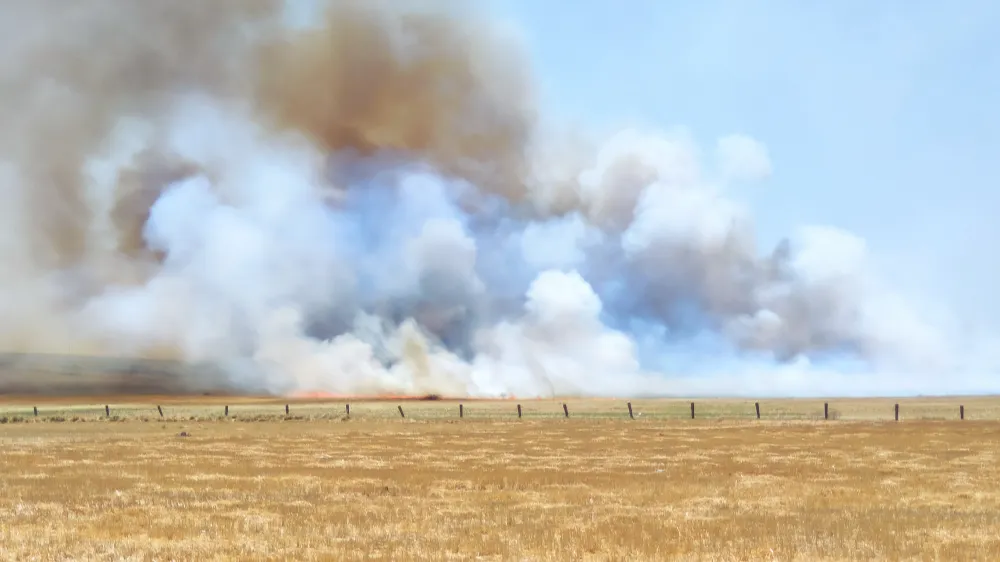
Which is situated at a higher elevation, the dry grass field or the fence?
the dry grass field

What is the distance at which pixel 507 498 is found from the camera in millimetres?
26469

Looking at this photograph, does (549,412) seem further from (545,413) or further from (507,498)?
(507,498)

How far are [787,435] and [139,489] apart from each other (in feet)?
128

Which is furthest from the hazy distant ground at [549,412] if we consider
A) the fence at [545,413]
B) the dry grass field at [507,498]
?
the dry grass field at [507,498]

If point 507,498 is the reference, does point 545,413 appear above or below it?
below

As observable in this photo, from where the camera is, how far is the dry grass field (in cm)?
1814

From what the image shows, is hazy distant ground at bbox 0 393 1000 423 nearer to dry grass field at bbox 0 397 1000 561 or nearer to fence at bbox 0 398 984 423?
fence at bbox 0 398 984 423

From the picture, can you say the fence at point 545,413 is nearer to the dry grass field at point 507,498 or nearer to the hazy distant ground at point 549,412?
the hazy distant ground at point 549,412

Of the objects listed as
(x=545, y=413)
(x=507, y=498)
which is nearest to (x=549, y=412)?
(x=545, y=413)

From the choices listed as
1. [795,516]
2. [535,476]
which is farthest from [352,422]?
[795,516]

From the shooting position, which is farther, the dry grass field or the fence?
the fence

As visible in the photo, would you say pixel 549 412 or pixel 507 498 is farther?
pixel 549 412

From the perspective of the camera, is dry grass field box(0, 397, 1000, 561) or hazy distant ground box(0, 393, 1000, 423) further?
hazy distant ground box(0, 393, 1000, 423)

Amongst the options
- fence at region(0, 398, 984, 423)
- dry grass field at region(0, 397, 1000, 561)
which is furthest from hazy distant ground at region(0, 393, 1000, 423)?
dry grass field at region(0, 397, 1000, 561)
